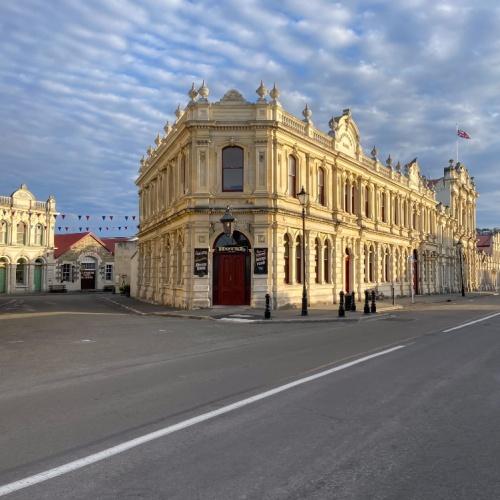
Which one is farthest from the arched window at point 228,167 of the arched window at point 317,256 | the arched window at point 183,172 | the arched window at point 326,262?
the arched window at point 326,262

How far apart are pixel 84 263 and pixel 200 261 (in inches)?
1723

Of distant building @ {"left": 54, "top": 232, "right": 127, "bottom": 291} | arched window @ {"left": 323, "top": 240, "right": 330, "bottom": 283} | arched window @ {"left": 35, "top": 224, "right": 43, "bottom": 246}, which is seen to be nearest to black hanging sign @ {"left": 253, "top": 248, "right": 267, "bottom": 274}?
arched window @ {"left": 323, "top": 240, "right": 330, "bottom": 283}

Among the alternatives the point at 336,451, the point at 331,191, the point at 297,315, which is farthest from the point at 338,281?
the point at 336,451

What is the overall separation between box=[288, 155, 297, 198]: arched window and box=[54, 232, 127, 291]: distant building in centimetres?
4047

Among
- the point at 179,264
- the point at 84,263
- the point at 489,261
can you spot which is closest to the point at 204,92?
the point at 179,264

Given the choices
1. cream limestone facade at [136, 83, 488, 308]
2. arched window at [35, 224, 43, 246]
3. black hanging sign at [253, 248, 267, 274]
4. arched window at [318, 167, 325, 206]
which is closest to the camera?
black hanging sign at [253, 248, 267, 274]

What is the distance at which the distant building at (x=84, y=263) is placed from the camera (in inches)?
2515

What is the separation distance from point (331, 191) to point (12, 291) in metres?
38.0

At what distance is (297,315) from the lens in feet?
76.7

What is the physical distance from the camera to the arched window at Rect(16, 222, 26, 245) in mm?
55812

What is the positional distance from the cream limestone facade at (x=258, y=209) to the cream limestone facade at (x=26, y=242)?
20.2 m

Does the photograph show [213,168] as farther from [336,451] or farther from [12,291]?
[12,291]

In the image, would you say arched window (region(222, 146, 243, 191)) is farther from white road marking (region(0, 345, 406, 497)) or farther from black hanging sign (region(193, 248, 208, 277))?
white road marking (region(0, 345, 406, 497))

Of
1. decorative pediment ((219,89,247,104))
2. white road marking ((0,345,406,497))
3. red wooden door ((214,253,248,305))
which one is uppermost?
decorative pediment ((219,89,247,104))
